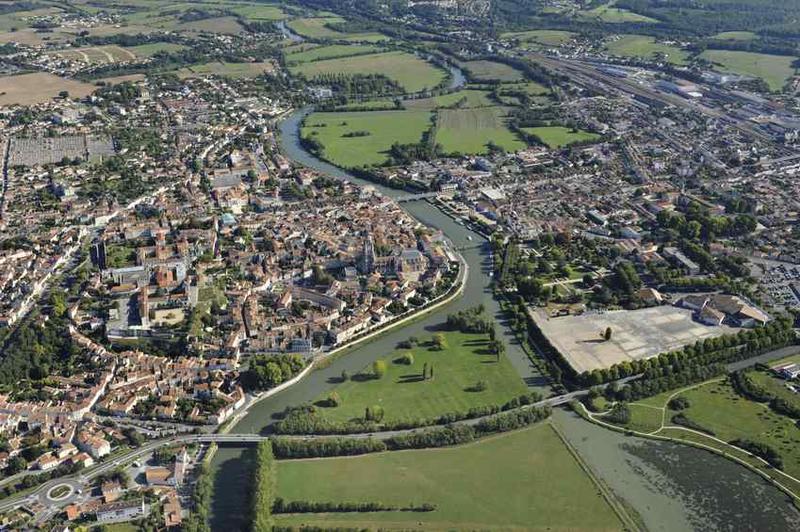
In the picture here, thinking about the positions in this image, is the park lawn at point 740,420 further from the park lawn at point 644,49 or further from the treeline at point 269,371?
the park lawn at point 644,49

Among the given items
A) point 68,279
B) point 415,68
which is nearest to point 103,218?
point 68,279

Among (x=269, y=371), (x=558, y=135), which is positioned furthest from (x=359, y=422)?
(x=558, y=135)

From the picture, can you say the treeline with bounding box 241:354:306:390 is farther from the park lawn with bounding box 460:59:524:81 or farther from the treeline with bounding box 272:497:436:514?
the park lawn with bounding box 460:59:524:81

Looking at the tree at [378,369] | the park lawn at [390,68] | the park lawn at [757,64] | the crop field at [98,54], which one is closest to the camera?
the tree at [378,369]

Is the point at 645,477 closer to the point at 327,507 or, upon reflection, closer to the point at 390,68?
the point at 327,507

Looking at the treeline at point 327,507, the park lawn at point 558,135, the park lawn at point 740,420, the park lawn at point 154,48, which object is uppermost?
the park lawn at point 154,48

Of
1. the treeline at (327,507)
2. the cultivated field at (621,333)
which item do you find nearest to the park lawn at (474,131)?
the cultivated field at (621,333)
